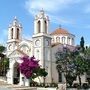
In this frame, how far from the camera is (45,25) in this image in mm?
74375

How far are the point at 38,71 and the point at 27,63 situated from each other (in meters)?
2.56

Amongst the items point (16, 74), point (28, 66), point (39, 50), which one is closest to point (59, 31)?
point (39, 50)

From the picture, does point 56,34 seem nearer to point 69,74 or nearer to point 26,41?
point 26,41

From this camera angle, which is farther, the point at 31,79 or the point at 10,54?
the point at 10,54

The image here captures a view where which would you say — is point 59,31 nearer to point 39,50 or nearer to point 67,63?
point 39,50

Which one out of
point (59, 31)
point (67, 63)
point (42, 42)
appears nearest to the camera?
point (67, 63)

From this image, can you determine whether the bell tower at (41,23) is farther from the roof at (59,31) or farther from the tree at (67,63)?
the roof at (59,31)

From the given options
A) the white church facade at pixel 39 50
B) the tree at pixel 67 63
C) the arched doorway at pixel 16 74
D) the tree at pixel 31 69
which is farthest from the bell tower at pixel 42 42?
the tree at pixel 67 63

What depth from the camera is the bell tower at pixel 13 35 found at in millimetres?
79750

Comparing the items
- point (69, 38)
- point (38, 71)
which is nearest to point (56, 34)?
point (69, 38)

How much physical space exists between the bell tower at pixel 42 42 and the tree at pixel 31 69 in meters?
3.31

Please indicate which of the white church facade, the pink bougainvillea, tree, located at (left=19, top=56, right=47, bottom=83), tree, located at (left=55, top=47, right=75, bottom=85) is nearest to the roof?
the white church facade

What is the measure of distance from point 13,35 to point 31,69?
16043 millimetres

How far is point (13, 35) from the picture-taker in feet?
265
